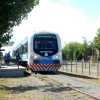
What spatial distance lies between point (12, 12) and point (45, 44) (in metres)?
16.5

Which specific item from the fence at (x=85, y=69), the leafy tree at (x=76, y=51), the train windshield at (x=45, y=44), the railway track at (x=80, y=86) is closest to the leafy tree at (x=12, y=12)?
the railway track at (x=80, y=86)

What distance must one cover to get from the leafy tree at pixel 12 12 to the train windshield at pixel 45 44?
1463cm

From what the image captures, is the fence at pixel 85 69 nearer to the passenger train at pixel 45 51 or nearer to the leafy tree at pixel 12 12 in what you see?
the passenger train at pixel 45 51

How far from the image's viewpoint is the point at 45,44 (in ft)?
130

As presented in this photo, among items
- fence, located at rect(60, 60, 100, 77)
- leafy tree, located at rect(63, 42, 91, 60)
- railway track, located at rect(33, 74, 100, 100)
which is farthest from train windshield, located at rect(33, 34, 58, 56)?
leafy tree, located at rect(63, 42, 91, 60)

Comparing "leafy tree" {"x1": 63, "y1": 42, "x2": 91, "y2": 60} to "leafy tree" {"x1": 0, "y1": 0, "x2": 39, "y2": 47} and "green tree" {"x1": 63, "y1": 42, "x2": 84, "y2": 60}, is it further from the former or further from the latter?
"leafy tree" {"x1": 0, "y1": 0, "x2": 39, "y2": 47}

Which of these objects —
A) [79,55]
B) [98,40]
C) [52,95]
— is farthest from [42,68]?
[79,55]

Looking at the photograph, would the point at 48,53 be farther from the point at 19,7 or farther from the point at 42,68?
the point at 19,7

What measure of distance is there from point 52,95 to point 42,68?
19.8 metres

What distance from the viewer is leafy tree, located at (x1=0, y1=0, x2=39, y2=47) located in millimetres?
23016

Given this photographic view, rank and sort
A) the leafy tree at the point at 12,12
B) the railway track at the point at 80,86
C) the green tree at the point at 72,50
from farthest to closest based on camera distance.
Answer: the green tree at the point at 72,50 → the leafy tree at the point at 12,12 → the railway track at the point at 80,86

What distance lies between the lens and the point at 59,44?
39.8 m

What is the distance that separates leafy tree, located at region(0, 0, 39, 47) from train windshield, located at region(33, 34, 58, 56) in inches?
576

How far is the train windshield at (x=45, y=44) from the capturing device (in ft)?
130
